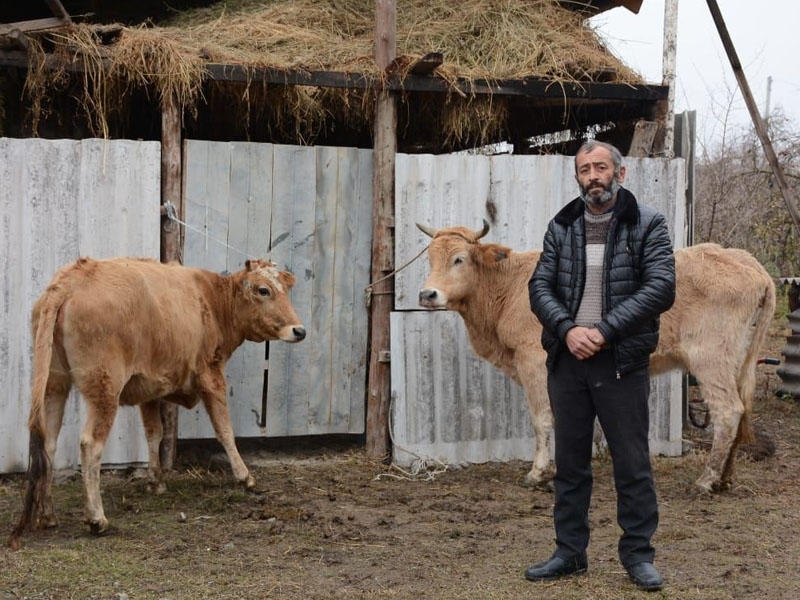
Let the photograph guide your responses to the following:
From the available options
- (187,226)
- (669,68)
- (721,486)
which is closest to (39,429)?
(187,226)

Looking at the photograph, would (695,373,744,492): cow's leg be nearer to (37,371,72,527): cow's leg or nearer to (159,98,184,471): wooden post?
(159,98,184,471): wooden post

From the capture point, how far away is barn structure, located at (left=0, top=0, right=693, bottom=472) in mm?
7754

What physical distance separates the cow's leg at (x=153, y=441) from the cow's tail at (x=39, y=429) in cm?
138

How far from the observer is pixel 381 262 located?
28.0 ft

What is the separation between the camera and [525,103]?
31.4 ft

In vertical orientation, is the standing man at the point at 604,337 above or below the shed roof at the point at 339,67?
below

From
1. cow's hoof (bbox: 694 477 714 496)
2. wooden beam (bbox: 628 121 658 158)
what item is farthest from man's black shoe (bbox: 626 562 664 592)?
wooden beam (bbox: 628 121 658 158)

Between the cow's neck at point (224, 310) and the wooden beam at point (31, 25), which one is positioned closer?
the wooden beam at point (31, 25)

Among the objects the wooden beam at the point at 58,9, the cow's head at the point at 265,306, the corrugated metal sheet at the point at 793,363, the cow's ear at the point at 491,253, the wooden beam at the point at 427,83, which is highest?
the wooden beam at the point at 58,9

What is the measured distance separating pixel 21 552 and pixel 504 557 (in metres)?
2.83

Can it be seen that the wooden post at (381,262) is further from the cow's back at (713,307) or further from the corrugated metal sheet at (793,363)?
the corrugated metal sheet at (793,363)

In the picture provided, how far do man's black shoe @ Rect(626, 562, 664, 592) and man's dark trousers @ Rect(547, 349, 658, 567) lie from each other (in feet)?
0.10

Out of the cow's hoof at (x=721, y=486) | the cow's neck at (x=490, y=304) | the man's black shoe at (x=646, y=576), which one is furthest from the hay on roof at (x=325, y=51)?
the man's black shoe at (x=646, y=576)

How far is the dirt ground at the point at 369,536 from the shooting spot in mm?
5230
